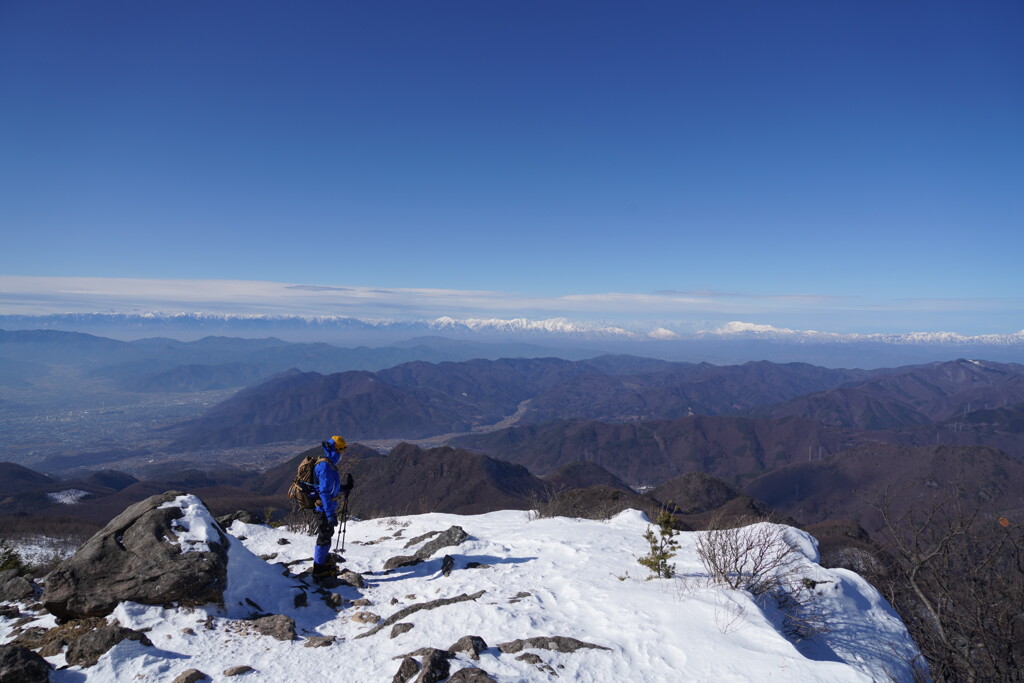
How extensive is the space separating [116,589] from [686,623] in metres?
8.73

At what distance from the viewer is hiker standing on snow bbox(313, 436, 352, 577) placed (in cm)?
954

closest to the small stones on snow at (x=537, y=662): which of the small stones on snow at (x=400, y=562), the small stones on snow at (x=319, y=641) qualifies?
the small stones on snow at (x=319, y=641)

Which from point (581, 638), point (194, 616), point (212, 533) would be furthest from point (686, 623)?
point (212, 533)

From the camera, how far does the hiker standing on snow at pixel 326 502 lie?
954 centimetres

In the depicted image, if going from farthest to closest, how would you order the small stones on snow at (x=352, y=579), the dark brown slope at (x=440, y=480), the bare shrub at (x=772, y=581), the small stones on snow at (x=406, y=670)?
1. the dark brown slope at (x=440, y=480)
2. the small stones on snow at (x=352, y=579)
3. the bare shrub at (x=772, y=581)
4. the small stones on snow at (x=406, y=670)

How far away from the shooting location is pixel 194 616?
282 inches

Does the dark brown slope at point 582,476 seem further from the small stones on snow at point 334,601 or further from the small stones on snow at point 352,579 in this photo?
the small stones on snow at point 334,601

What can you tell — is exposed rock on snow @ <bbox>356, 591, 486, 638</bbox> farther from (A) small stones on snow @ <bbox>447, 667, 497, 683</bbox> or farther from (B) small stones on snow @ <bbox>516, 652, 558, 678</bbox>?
(A) small stones on snow @ <bbox>447, 667, 497, 683</bbox>

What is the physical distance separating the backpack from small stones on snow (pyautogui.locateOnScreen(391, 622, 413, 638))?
3719 mm

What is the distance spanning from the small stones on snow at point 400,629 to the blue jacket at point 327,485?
3419 mm

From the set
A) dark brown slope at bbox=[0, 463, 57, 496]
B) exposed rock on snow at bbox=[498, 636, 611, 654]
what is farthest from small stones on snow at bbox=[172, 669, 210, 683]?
dark brown slope at bbox=[0, 463, 57, 496]

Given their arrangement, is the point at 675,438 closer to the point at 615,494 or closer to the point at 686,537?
the point at 615,494

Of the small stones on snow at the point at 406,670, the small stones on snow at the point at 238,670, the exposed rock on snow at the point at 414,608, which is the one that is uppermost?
the small stones on snow at the point at 406,670

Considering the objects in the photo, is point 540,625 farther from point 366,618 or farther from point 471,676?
point 366,618
